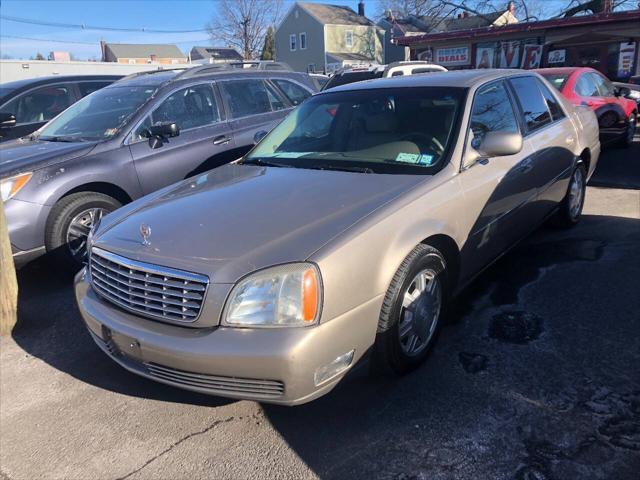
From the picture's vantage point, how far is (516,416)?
271cm

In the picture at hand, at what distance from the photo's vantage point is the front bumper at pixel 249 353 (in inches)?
91.5

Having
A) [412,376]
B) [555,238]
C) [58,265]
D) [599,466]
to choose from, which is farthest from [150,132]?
[599,466]

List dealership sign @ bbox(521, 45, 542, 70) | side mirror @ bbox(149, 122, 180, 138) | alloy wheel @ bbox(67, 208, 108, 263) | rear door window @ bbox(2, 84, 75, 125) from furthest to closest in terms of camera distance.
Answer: dealership sign @ bbox(521, 45, 542, 70)
rear door window @ bbox(2, 84, 75, 125)
side mirror @ bbox(149, 122, 180, 138)
alloy wheel @ bbox(67, 208, 108, 263)

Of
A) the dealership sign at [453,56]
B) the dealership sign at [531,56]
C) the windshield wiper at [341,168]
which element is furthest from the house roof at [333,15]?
the windshield wiper at [341,168]

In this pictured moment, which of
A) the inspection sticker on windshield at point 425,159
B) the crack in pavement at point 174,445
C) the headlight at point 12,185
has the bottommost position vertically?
the crack in pavement at point 174,445

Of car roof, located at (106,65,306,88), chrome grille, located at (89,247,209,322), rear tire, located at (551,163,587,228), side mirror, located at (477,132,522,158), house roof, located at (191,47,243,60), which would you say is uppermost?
house roof, located at (191,47,243,60)

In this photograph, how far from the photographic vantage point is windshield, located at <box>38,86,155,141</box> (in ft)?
17.9

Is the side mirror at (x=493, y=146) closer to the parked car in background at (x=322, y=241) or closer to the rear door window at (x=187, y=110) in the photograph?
the parked car in background at (x=322, y=241)

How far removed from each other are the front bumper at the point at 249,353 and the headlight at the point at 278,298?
0.15ft

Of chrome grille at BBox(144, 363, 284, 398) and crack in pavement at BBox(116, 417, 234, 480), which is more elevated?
chrome grille at BBox(144, 363, 284, 398)

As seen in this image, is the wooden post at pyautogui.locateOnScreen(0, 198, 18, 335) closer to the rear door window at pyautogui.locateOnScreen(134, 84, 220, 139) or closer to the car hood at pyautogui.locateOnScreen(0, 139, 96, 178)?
the car hood at pyautogui.locateOnScreen(0, 139, 96, 178)

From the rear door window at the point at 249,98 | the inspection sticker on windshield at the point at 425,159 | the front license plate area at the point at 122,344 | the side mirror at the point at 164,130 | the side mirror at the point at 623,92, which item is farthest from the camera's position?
the side mirror at the point at 623,92

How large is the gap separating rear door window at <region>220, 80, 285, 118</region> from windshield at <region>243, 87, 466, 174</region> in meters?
2.09

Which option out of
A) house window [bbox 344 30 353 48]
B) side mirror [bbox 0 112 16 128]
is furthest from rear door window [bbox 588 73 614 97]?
house window [bbox 344 30 353 48]
